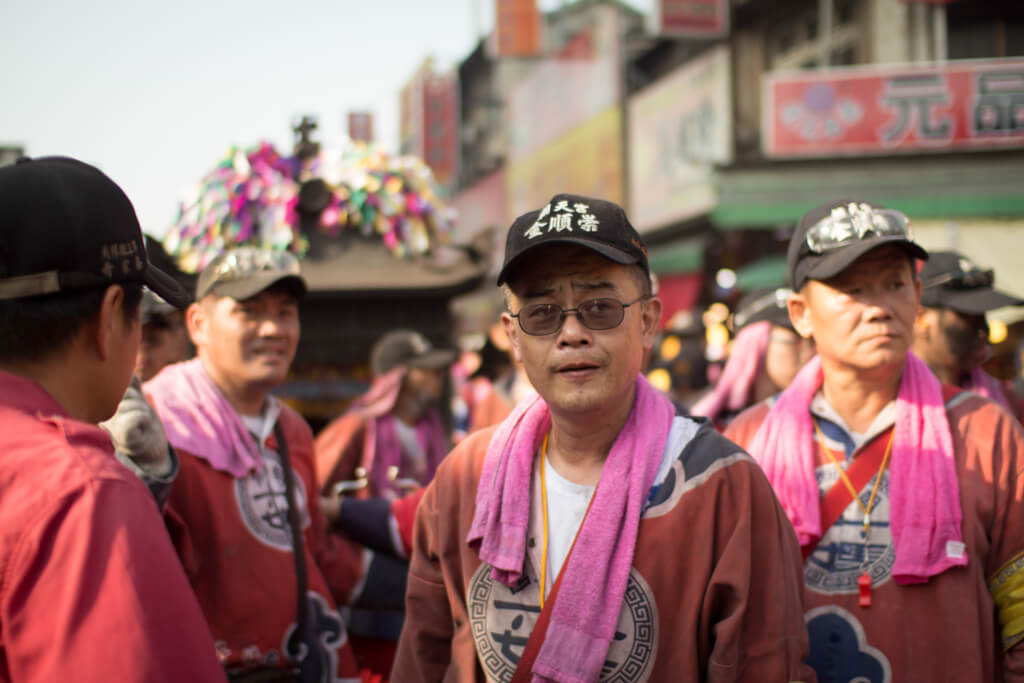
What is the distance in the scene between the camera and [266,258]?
11.6 ft

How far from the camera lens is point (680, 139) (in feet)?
57.8

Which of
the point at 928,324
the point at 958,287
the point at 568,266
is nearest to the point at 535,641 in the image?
Result: the point at 568,266

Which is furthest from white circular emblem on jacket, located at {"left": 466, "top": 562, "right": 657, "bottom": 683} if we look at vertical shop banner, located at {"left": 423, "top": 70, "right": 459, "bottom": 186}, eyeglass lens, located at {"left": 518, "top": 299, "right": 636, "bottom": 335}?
vertical shop banner, located at {"left": 423, "top": 70, "right": 459, "bottom": 186}

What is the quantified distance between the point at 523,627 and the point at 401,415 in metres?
4.09

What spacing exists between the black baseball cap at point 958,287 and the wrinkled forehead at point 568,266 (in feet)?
7.07

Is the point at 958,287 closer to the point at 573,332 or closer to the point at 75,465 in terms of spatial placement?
the point at 573,332

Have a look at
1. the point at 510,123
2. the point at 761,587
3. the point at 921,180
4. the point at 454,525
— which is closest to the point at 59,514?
the point at 454,525

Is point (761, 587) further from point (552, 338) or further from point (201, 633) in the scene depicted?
point (201, 633)

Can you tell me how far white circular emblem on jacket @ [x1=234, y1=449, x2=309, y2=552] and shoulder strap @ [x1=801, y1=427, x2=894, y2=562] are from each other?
1863mm

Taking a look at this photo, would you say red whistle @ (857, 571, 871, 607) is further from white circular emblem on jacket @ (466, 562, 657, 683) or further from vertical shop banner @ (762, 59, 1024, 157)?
vertical shop banner @ (762, 59, 1024, 157)

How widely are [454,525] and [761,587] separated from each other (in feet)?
2.62

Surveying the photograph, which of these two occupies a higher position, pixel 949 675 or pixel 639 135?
pixel 639 135

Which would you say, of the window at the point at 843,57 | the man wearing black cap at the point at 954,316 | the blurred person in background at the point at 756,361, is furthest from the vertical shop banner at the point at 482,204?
the man wearing black cap at the point at 954,316

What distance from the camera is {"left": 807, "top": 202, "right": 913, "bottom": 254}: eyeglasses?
2.67m
